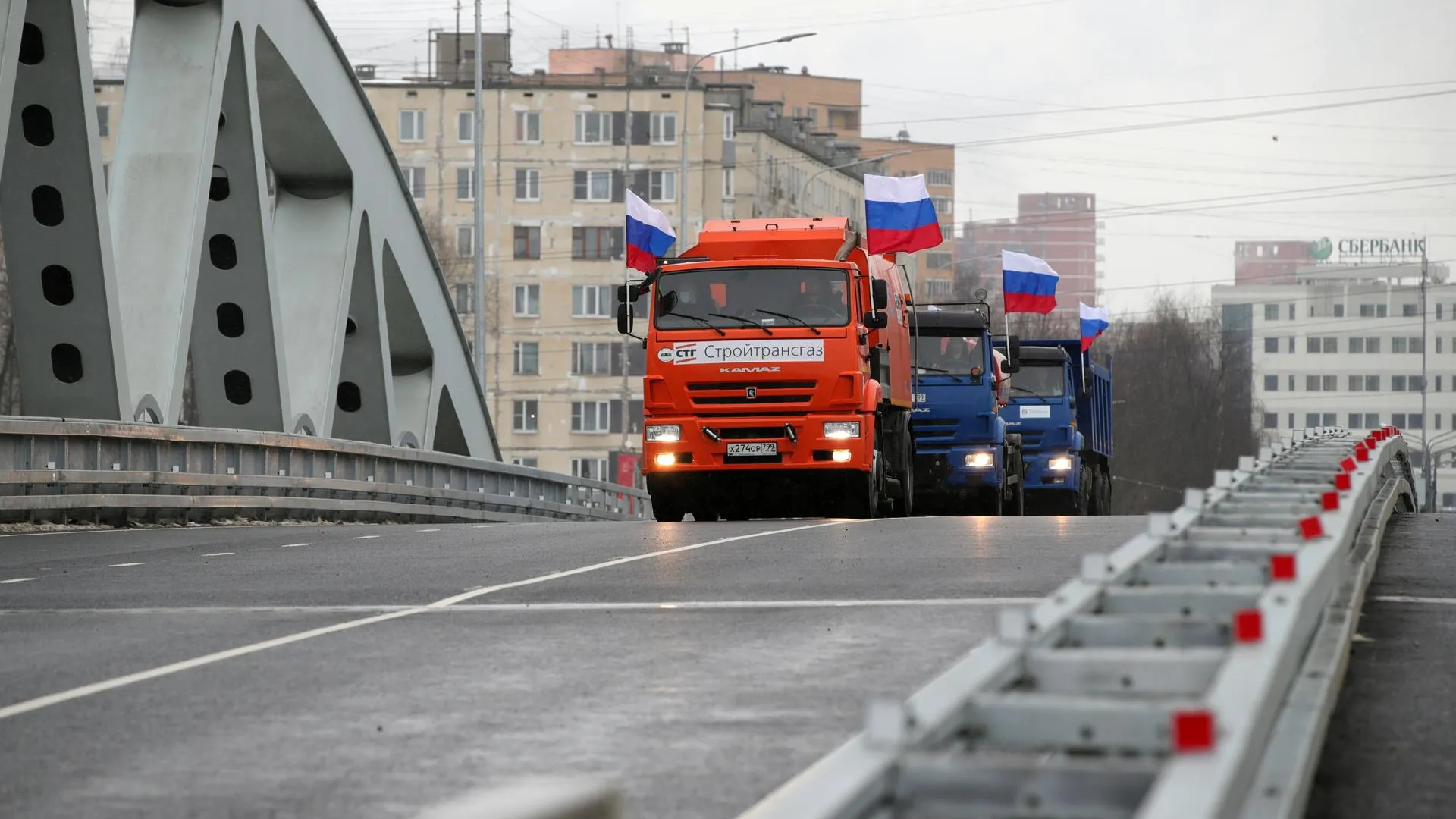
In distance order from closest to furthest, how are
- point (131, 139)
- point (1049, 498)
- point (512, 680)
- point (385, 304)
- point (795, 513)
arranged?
point (512, 680) → point (131, 139) → point (795, 513) → point (385, 304) → point (1049, 498)

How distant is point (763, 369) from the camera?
2392cm

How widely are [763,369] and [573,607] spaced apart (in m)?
12.9

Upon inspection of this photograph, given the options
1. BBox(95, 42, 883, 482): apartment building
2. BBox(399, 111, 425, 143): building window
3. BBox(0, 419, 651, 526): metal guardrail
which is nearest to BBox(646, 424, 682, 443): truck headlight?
BBox(0, 419, 651, 526): metal guardrail

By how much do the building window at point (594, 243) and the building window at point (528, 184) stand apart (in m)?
2.56

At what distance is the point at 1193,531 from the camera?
23.6 feet

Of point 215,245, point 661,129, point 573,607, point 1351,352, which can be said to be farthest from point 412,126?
point 1351,352

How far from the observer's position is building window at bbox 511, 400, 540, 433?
347 feet

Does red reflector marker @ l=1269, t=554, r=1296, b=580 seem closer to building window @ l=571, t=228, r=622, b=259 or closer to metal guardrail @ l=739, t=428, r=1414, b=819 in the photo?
metal guardrail @ l=739, t=428, r=1414, b=819

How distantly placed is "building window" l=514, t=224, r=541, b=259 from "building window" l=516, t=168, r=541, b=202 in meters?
1.44

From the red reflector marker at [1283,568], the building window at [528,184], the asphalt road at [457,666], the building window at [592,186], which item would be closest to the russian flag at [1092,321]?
the asphalt road at [457,666]

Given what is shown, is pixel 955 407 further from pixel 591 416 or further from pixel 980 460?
pixel 591 416

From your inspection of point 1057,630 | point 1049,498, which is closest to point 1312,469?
point 1057,630

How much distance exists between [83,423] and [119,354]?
0.88m

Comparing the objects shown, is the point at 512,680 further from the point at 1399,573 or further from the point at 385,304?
the point at 385,304
